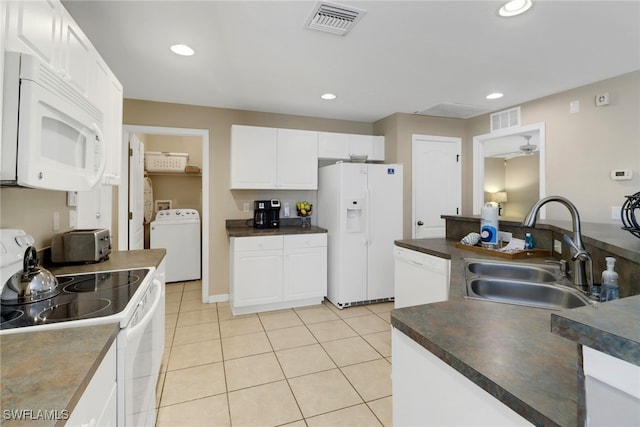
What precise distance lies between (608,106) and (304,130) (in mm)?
3098

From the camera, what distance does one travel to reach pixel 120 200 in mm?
3281

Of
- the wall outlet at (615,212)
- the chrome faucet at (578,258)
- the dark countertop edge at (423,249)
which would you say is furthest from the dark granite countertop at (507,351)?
the wall outlet at (615,212)

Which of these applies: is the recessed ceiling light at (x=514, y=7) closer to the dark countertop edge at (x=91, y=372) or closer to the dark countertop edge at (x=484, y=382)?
the dark countertop edge at (x=484, y=382)

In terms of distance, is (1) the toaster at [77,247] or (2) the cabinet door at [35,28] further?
(1) the toaster at [77,247]

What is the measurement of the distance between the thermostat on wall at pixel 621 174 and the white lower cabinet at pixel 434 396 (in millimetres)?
3032

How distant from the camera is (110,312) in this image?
1.06 m

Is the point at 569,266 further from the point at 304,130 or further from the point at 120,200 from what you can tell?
the point at 120,200

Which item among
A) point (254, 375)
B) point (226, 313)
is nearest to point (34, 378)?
point (254, 375)

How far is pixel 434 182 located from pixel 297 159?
6.28 ft

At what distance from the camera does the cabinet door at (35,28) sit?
1000 millimetres

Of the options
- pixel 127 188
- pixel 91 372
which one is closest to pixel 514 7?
pixel 91 372

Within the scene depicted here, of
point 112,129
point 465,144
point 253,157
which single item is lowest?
point 112,129

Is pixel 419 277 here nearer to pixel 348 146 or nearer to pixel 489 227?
pixel 489 227

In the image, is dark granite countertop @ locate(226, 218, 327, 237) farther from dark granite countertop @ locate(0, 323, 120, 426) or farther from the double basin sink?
dark granite countertop @ locate(0, 323, 120, 426)
